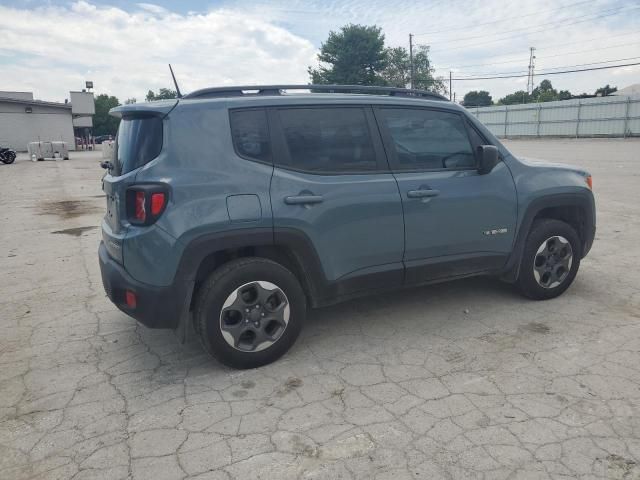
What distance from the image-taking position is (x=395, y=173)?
3670 millimetres

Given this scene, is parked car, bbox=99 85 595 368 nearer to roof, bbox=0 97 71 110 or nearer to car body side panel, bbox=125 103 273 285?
car body side panel, bbox=125 103 273 285

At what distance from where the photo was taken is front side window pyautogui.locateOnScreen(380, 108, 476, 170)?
3.74 metres

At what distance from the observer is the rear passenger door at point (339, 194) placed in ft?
10.8

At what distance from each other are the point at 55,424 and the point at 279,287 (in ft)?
4.84

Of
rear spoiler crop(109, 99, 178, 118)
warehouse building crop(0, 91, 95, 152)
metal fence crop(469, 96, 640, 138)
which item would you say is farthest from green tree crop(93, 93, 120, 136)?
rear spoiler crop(109, 99, 178, 118)

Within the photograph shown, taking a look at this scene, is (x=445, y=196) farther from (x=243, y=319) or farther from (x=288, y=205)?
(x=243, y=319)

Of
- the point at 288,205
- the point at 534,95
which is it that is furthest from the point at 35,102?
the point at 534,95

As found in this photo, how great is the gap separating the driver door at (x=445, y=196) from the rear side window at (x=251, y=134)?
914 millimetres

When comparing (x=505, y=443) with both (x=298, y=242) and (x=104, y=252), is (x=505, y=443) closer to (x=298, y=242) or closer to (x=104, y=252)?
(x=298, y=242)

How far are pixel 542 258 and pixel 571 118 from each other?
1472 inches

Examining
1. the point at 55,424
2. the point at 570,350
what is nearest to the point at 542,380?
the point at 570,350

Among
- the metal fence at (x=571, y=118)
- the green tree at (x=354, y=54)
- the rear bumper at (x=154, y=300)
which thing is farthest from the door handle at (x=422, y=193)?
the green tree at (x=354, y=54)

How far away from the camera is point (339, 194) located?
3408 mm

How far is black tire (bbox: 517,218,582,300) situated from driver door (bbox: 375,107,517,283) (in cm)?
25
